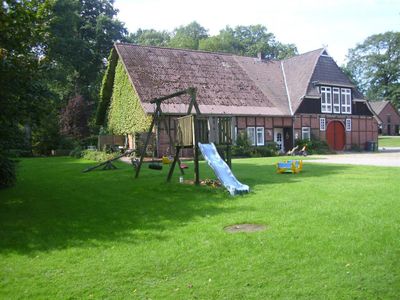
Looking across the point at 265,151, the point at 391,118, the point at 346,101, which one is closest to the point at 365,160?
the point at 265,151

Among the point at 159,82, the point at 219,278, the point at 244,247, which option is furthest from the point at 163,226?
the point at 159,82

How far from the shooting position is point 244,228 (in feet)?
25.3

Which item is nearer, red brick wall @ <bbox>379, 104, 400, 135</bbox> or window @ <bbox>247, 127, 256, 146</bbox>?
window @ <bbox>247, 127, 256, 146</bbox>

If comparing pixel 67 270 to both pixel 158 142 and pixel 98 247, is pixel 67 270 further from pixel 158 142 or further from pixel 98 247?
pixel 158 142

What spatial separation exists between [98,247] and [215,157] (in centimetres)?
707

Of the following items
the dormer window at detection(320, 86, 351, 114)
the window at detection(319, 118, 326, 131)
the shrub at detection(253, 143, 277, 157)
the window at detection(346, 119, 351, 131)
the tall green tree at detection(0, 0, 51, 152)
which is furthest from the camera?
the window at detection(346, 119, 351, 131)

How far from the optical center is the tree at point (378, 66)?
82.3m

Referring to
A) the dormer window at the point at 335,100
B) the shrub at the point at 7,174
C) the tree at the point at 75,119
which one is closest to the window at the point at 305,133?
the dormer window at the point at 335,100

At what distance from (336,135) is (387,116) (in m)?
46.5

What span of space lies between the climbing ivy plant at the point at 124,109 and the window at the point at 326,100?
17342 mm

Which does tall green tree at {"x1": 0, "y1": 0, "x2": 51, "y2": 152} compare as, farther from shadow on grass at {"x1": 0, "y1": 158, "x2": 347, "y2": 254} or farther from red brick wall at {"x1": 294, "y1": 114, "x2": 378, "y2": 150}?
red brick wall at {"x1": 294, "y1": 114, "x2": 378, "y2": 150}

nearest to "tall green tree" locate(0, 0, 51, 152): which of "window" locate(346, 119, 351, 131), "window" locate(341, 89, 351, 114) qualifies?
"window" locate(341, 89, 351, 114)

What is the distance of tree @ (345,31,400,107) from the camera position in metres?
82.3

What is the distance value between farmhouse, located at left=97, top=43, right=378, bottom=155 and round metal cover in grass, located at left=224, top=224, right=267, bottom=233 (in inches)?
844
